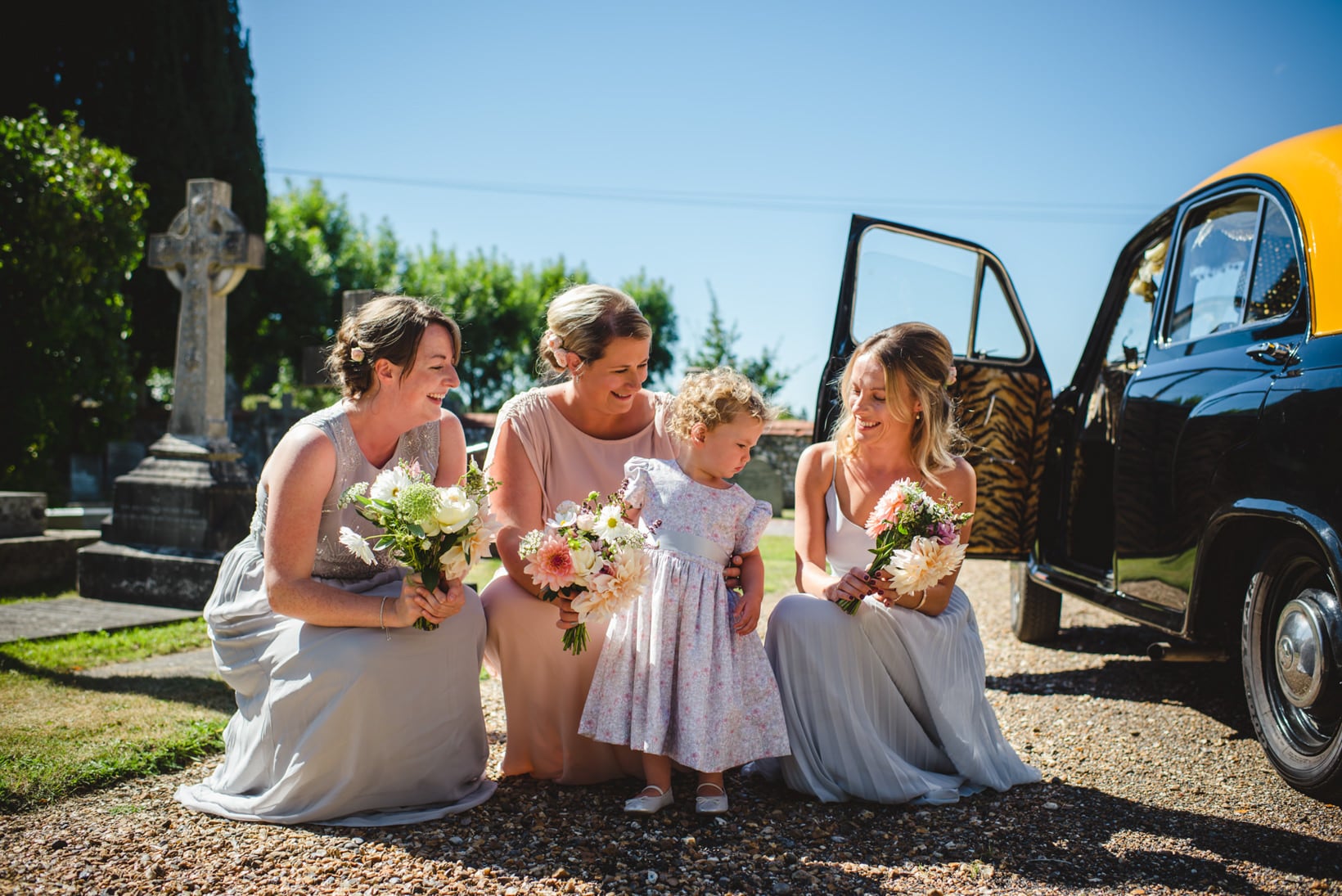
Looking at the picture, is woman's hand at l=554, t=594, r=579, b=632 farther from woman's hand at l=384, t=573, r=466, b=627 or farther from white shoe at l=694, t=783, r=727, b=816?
white shoe at l=694, t=783, r=727, b=816

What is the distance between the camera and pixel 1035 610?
5957 mm

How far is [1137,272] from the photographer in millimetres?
5160

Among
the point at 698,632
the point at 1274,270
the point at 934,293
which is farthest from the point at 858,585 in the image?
the point at 934,293

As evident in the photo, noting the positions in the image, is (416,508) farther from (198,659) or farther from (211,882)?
(198,659)

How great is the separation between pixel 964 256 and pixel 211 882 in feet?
15.8

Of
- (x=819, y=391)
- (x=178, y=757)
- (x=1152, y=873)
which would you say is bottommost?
(x=178, y=757)

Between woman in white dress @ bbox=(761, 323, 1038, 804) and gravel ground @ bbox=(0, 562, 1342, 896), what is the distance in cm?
14

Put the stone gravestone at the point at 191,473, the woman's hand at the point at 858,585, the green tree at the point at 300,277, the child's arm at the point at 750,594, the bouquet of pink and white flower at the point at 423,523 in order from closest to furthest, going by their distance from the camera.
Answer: the bouquet of pink and white flower at the point at 423,523, the child's arm at the point at 750,594, the woman's hand at the point at 858,585, the stone gravestone at the point at 191,473, the green tree at the point at 300,277

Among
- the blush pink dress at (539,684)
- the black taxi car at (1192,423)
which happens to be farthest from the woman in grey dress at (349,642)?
the black taxi car at (1192,423)

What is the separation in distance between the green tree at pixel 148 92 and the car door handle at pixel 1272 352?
21.7 m

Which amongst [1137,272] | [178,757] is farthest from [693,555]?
[1137,272]

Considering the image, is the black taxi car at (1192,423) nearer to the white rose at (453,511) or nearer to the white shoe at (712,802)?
the white shoe at (712,802)

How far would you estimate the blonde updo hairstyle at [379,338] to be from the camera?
3230mm

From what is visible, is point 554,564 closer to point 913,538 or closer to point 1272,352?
point 913,538
